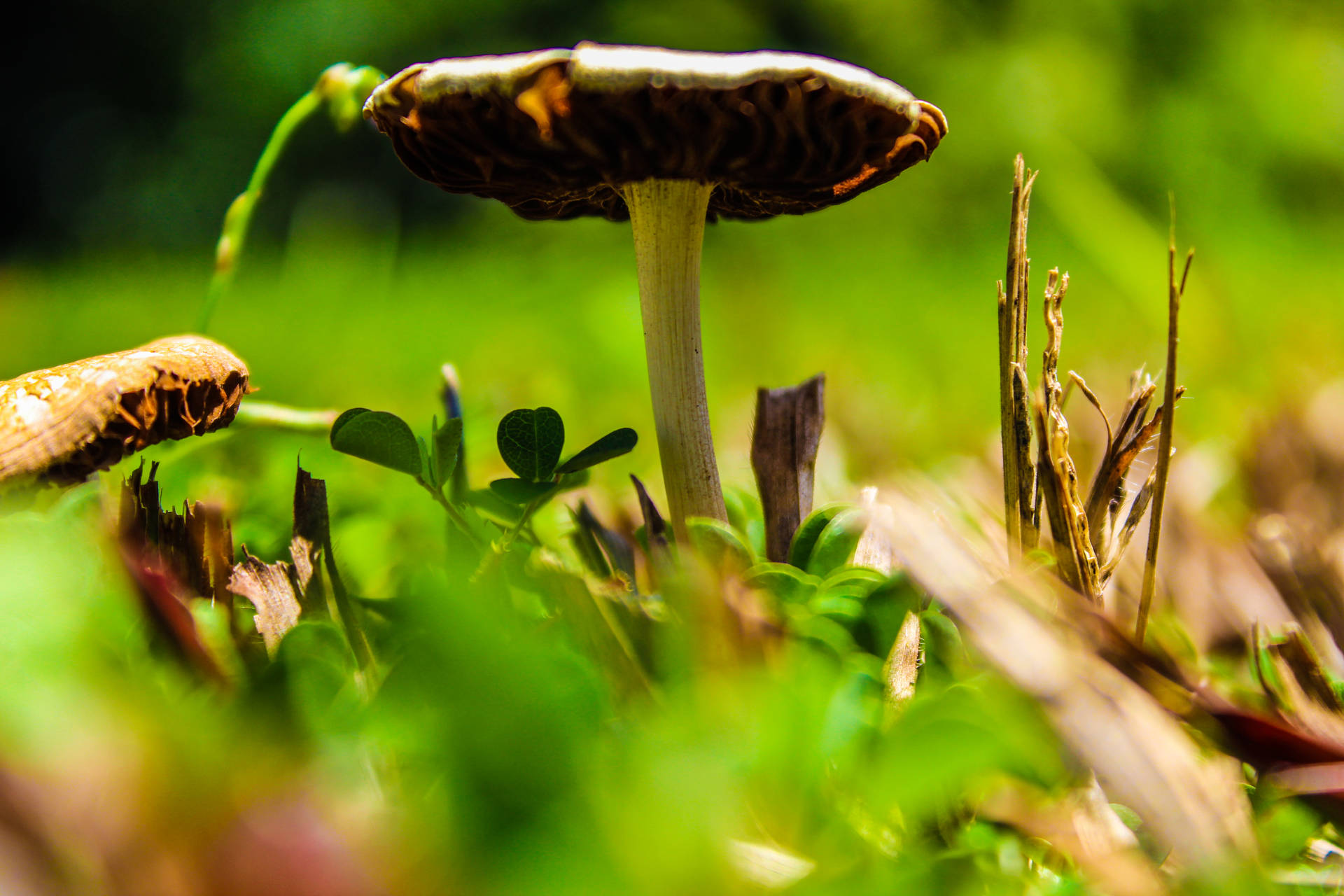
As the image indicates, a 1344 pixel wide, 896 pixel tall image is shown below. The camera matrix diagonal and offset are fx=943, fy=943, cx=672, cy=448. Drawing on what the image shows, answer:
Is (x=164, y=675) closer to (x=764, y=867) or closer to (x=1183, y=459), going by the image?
(x=764, y=867)

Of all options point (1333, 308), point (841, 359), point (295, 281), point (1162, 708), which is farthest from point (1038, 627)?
point (295, 281)

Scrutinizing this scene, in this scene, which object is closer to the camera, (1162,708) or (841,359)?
(1162,708)

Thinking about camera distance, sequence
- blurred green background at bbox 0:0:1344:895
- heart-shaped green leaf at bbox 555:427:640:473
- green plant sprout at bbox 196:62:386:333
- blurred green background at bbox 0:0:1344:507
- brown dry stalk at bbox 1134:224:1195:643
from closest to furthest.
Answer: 1. blurred green background at bbox 0:0:1344:895
2. brown dry stalk at bbox 1134:224:1195:643
3. heart-shaped green leaf at bbox 555:427:640:473
4. green plant sprout at bbox 196:62:386:333
5. blurred green background at bbox 0:0:1344:507

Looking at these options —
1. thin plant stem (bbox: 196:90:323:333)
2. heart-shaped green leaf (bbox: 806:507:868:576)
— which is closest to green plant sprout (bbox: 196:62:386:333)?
thin plant stem (bbox: 196:90:323:333)

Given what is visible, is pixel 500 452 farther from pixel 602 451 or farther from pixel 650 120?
pixel 650 120

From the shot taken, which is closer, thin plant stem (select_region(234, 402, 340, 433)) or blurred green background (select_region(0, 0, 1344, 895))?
blurred green background (select_region(0, 0, 1344, 895))

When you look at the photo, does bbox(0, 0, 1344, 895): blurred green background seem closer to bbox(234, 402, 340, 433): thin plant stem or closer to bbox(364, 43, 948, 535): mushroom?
bbox(234, 402, 340, 433): thin plant stem
